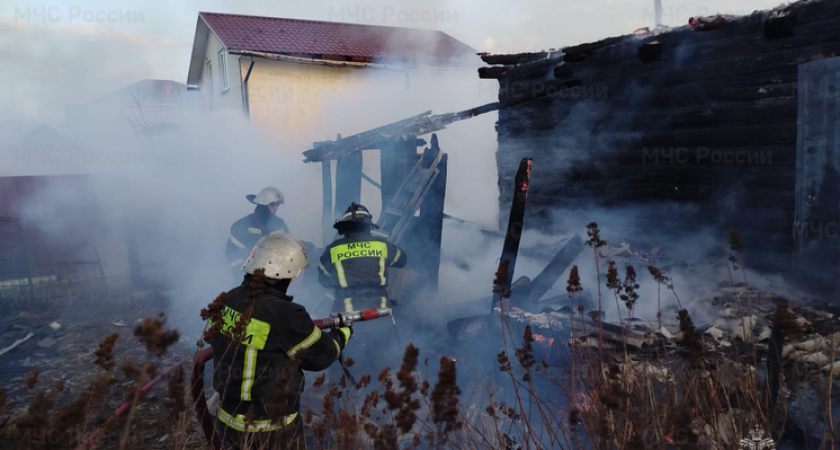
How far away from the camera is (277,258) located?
3.31m

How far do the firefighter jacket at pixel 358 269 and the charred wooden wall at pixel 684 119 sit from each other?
10.5 ft

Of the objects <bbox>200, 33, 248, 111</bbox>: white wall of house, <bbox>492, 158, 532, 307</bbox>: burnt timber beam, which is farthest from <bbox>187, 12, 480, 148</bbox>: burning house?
<bbox>492, 158, 532, 307</bbox>: burnt timber beam

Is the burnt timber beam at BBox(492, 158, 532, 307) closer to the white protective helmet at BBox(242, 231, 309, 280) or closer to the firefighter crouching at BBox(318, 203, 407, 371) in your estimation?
the firefighter crouching at BBox(318, 203, 407, 371)

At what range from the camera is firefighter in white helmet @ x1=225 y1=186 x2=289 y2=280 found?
21.6ft

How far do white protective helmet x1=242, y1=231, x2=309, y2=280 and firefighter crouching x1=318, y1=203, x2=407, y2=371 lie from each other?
1.76 m

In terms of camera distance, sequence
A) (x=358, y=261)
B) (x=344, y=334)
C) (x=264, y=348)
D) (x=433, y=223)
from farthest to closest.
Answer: (x=433, y=223) → (x=358, y=261) → (x=344, y=334) → (x=264, y=348)

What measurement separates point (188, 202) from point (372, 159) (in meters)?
6.55

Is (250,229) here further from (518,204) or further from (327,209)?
(518,204)

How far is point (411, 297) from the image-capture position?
23.8 ft

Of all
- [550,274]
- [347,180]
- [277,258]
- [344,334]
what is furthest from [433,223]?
[277,258]

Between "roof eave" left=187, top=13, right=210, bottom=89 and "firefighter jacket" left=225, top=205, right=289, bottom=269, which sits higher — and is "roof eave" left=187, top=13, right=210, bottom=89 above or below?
above

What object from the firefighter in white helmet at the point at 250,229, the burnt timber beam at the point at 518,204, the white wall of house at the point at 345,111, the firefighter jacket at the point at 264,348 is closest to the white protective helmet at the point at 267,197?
the firefighter in white helmet at the point at 250,229

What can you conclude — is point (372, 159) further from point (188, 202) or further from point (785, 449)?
point (785, 449)

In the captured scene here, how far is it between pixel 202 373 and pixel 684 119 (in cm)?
618
